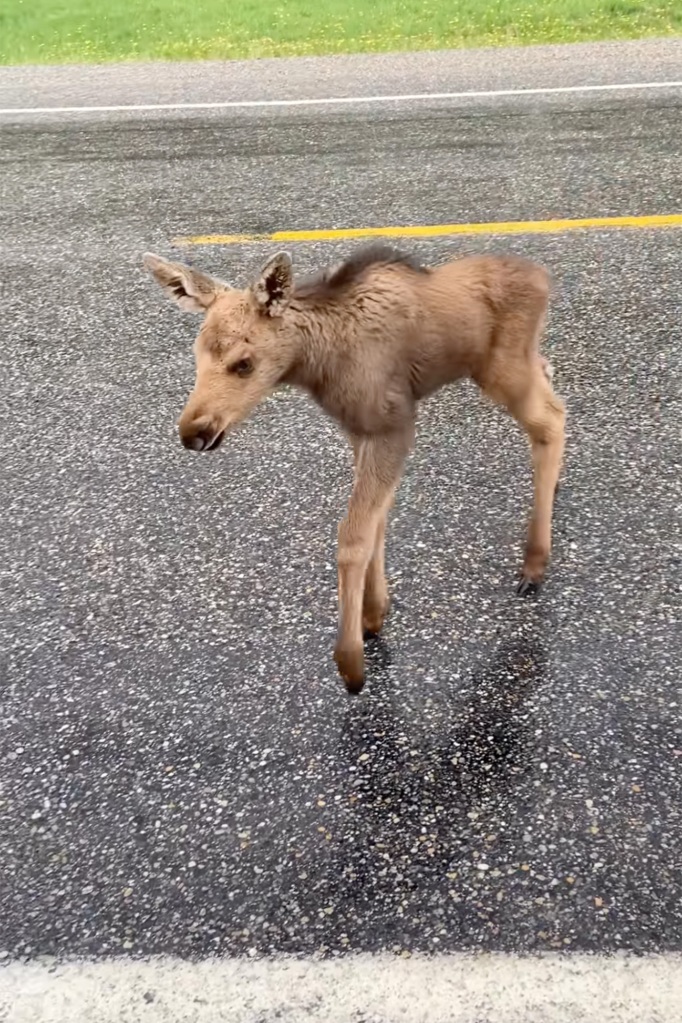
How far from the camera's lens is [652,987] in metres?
2.41

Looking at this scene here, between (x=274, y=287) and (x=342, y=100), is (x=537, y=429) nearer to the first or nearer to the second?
(x=274, y=287)

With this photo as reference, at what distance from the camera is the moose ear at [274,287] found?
284 cm

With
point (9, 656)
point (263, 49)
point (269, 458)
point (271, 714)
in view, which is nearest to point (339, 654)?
point (271, 714)

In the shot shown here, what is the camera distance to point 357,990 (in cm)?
246

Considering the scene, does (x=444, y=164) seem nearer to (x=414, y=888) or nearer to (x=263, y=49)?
(x=263, y=49)

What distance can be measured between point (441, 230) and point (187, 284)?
425 cm

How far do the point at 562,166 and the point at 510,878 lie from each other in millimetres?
6309

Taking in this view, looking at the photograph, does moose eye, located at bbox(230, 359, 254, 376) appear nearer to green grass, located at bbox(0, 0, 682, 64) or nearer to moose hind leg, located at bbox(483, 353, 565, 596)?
moose hind leg, located at bbox(483, 353, 565, 596)

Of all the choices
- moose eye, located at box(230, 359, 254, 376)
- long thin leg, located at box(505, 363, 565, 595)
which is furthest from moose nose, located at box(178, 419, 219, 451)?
long thin leg, located at box(505, 363, 565, 595)

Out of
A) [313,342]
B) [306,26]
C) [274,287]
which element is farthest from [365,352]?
[306,26]

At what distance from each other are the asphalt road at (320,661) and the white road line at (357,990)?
6 cm

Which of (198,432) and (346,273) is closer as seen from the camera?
(198,432)

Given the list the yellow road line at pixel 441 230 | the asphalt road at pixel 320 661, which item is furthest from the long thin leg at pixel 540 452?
the yellow road line at pixel 441 230

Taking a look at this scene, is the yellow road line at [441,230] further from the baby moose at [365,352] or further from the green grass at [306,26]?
the green grass at [306,26]
